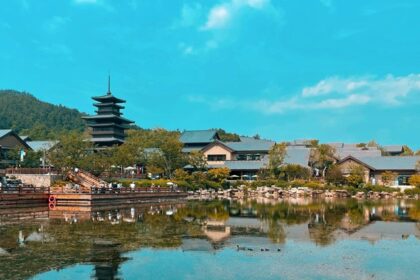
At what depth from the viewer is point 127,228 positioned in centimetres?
2336

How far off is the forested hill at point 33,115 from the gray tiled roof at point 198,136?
117 feet

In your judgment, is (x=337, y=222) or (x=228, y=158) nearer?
(x=337, y=222)

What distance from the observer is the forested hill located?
367 feet

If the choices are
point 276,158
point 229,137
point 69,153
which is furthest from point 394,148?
point 69,153

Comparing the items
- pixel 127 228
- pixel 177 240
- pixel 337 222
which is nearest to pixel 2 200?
pixel 127 228

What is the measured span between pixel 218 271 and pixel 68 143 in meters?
38.0

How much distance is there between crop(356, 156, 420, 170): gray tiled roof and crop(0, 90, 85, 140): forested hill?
65214mm

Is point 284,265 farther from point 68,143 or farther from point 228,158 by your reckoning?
point 228,158

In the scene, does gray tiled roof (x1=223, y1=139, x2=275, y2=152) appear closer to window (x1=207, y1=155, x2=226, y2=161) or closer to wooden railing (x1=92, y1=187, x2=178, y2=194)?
window (x1=207, y1=155, x2=226, y2=161)

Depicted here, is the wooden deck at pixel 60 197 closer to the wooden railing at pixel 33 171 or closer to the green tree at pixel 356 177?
the wooden railing at pixel 33 171

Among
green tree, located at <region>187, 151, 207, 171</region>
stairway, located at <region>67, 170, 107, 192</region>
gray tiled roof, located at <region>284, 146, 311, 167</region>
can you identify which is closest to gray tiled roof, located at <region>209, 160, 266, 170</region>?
gray tiled roof, located at <region>284, 146, 311, 167</region>

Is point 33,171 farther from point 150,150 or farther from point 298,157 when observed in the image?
point 298,157

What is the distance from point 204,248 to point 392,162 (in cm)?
5975

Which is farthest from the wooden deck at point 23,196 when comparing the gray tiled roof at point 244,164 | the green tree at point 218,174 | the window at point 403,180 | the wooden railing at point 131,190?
the window at point 403,180
